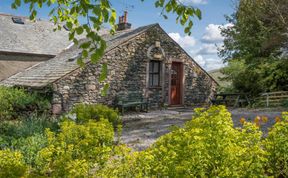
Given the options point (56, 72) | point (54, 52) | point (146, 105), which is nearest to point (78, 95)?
point (56, 72)

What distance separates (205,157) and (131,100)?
11697mm

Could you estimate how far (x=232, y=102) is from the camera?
699 inches

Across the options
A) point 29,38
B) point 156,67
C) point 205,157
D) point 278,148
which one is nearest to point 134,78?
point 156,67

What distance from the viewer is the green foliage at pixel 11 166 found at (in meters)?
3.63

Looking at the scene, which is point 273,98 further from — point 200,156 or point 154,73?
point 200,156

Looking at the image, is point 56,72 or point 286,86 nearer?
point 56,72

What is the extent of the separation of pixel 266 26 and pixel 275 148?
1780 cm

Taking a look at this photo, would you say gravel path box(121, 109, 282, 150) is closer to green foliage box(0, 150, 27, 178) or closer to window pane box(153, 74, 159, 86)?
window pane box(153, 74, 159, 86)

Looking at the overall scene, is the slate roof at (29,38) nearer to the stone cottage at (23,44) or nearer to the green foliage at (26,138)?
the stone cottage at (23,44)

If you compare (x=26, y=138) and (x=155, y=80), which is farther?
(x=155, y=80)

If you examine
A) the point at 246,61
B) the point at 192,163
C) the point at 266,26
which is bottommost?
the point at 192,163

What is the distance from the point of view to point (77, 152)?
4.79 metres

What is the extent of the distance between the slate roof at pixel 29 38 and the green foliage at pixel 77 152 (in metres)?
15.9

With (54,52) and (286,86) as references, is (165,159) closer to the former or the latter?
(286,86)
